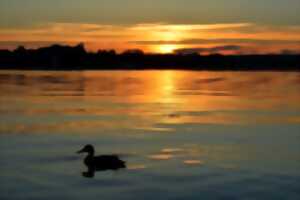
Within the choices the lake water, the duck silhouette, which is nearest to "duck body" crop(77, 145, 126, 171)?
the duck silhouette

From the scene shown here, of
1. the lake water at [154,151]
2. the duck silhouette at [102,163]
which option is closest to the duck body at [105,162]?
the duck silhouette at [102,163]

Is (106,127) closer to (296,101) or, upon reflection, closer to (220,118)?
(220,118)

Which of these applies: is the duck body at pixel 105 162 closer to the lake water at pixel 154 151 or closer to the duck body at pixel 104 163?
the duck body at pixel 104 163

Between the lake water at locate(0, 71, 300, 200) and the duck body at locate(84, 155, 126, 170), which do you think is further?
the duck body at locate(84, 155, 126, 170)

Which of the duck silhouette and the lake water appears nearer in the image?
the lake water

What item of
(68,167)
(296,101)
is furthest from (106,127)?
(296,101)

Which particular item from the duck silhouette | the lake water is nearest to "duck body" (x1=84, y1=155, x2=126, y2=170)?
the duck silhouette

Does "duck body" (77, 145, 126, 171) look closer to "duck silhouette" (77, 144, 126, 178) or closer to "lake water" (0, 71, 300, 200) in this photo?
"duck silhouette" (77, 144, 126, 178)

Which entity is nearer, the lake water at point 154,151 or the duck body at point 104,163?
the lake water at point 154,151

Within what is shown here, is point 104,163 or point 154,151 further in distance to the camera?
point 154,151

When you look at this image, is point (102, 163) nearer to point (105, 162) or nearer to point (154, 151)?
point (105, 162)

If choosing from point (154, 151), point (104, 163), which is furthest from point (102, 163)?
point (154, 151)

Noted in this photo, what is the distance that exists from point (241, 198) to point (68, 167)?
170 inches

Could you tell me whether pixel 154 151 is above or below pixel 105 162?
above
